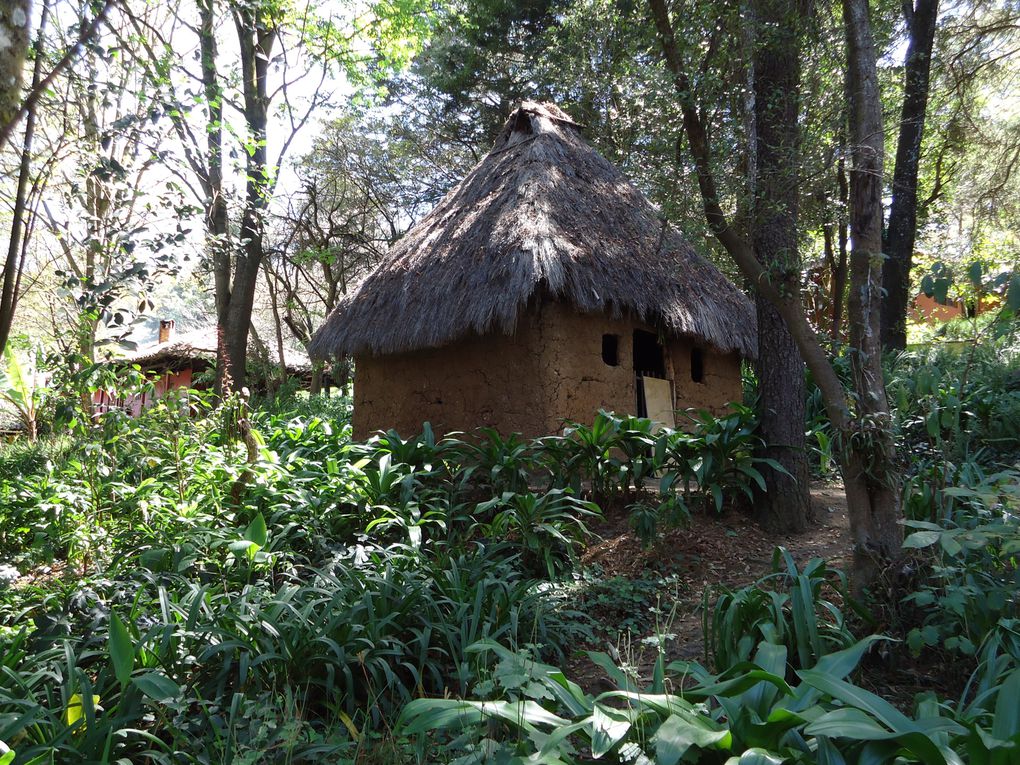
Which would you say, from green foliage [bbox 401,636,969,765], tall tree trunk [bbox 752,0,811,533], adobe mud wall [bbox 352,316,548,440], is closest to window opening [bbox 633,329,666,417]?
adobe mud wall [bbox 352,316,548,440]

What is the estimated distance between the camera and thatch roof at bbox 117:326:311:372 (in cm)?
1590

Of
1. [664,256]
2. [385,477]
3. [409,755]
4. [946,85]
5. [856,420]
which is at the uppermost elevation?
[946,85]

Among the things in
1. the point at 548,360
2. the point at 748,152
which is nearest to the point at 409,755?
the point at 748,152

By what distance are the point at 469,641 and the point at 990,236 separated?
45.6ft

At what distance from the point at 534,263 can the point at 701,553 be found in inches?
108

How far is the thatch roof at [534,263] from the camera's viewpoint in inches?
247

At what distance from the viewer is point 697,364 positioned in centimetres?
858

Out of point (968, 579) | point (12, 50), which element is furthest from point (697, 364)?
point (12, 50)

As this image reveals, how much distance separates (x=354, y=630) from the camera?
10.2ft

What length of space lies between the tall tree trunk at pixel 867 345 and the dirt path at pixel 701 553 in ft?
2.63

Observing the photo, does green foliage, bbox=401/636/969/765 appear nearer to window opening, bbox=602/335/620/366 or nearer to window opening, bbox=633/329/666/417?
window opening, bbox=602/335/620/366

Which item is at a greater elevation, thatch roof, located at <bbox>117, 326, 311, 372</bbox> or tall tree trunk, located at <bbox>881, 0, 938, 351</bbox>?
tall tree trunk, located at <bbox>881, 0, 938, 351</bbox>

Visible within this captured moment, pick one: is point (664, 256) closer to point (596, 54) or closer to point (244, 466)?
point (596, 54)

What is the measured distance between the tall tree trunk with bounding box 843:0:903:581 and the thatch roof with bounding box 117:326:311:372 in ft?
45.2
